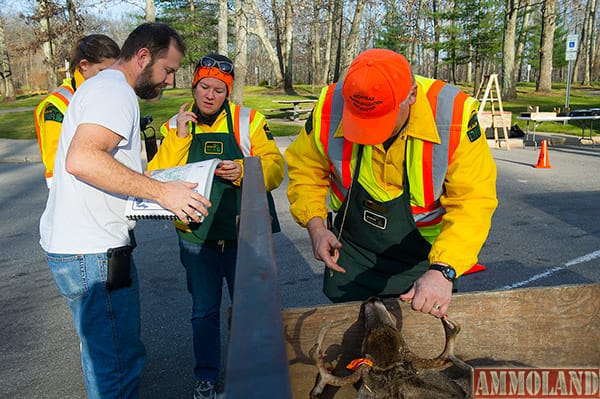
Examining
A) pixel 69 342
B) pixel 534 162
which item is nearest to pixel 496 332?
pixel 69 342

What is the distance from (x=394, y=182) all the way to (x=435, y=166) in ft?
0.78

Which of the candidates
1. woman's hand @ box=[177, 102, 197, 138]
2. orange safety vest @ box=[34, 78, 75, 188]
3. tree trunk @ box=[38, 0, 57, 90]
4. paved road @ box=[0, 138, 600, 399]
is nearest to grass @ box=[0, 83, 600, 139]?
tree trunk @ box=[38, 0, 57, 90]

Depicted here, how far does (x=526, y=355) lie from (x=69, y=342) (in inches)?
140

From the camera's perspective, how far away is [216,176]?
3.41 metres

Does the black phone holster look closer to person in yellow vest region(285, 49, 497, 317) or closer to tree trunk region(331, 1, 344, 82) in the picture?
person in yellow vest region(285, 49, 497, 317)

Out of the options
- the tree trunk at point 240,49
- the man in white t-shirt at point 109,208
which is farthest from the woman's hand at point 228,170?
the tree trunk at point 240,49

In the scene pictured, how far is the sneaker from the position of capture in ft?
11.0

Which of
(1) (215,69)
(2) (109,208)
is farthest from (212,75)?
(2) (109,208)

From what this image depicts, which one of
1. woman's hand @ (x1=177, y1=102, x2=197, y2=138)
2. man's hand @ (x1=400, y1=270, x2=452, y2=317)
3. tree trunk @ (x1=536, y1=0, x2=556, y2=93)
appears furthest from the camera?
tree trunk @ (x1=536, y1=0, x2=556, y2=93)

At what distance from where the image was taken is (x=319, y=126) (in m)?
2.76

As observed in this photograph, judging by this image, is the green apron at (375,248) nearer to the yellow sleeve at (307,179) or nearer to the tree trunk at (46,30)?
the yellow sleeve at (307,179)

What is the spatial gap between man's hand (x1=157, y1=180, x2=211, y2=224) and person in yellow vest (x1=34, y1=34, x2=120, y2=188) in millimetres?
1537

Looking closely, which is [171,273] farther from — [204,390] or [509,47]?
[509,47]

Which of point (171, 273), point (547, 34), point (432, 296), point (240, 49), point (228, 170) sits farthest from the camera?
point (547, 34)
